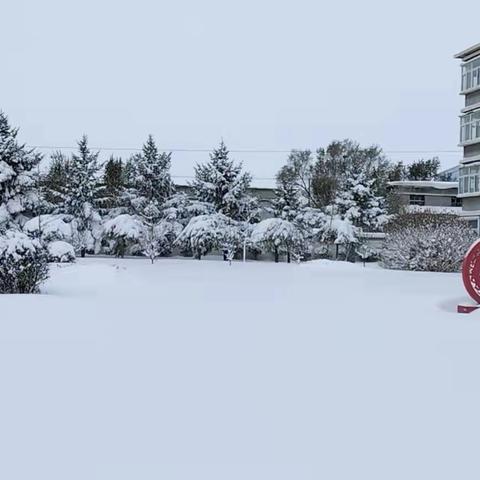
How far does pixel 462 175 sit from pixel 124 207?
1933 centimetres

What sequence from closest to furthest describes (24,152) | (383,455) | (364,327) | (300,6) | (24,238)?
1. (383,455)
2. (364,327)
3. (24,238)
4. (300,6)
5. (24,152)

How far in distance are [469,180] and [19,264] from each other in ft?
93.6

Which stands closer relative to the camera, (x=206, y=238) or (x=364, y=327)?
(x=364, y=327)

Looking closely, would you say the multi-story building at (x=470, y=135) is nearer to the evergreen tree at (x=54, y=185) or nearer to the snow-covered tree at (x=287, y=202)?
the snow-covered tree at (x=287, y=202)

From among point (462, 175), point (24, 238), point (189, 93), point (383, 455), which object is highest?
point (189, 93)

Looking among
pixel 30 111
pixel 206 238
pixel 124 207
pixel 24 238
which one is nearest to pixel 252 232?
pixel 206 238

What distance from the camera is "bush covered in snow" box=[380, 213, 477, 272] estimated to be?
22.6 metres

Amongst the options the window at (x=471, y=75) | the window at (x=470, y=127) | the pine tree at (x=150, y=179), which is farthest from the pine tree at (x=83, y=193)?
the window at (x=471, y=75)

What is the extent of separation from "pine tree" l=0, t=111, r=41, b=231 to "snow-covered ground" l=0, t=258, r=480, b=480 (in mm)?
19551

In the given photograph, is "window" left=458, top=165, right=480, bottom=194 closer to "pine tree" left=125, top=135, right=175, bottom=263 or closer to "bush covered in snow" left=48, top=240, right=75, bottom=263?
"pine tree" left=125, top=135, right=175, bottom=263

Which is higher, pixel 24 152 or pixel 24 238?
pixel 24 152

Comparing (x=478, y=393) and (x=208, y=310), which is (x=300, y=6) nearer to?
(x=208, y=310)

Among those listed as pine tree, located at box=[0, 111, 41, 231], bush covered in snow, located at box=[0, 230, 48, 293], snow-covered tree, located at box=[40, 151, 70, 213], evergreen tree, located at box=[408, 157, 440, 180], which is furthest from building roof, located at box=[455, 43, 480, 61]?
bush covered in snow, located at box=[0, 230, 48, 293]

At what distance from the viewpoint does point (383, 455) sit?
3447 millimetres
